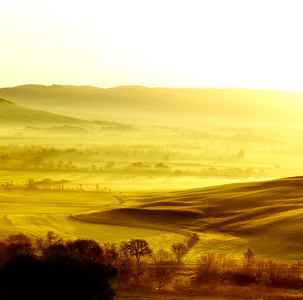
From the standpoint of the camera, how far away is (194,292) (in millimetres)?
36656

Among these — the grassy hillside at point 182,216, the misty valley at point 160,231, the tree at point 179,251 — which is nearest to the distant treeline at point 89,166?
the misty valley at point 160,231

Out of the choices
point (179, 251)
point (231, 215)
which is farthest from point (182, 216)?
point (179, 251)

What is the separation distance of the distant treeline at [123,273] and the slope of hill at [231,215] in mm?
Answer: 5675

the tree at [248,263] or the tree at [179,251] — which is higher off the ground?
the tree at [248,263]

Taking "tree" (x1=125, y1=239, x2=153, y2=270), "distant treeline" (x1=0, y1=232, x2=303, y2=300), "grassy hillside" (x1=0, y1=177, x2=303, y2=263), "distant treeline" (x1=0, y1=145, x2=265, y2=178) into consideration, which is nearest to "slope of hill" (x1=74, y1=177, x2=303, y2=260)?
"grassy hillside" (x1=0, y1=177, x2=303, y2=263)

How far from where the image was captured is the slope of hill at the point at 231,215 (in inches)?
2124

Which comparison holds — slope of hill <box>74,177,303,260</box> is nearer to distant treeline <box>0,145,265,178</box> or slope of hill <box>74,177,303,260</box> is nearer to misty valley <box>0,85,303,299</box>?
misty valley <box>0,85,303,299</box>

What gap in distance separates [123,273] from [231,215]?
29973mm

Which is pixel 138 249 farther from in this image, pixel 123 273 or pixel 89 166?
pixel 89 166

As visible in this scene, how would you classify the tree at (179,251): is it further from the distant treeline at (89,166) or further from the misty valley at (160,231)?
the distant treeline at (89,166)

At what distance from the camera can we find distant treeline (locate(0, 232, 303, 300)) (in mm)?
30000

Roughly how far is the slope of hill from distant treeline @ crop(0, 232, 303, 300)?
5675 mm

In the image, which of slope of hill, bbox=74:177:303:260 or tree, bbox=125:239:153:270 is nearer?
tree, bbox=125:239:153:270

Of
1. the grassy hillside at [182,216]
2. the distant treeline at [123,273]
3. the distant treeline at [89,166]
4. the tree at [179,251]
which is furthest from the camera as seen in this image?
the distant treeline at [89,166]
